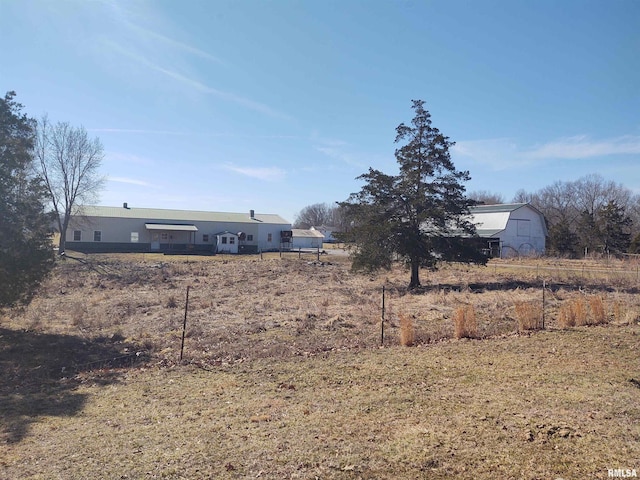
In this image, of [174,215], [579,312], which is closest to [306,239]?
[174,215]

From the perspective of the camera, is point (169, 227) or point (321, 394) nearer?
point (321, 394)

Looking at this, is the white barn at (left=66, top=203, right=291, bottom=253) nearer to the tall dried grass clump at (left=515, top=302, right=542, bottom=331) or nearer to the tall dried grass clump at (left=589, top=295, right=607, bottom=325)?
the tall dried grass clump at (left=515, top=302, right=542, bottom=331)

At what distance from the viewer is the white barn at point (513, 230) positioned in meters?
49.2

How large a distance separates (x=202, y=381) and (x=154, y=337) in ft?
16.4

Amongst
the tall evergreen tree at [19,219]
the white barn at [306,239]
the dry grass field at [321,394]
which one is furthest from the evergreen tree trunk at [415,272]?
the white barn at [306,239]

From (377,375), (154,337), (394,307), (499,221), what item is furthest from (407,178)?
(499,221)

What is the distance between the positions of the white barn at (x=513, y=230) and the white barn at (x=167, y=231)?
96.1 ft

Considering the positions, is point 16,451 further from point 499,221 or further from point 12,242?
point 499,221

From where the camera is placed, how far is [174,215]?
2525 inches

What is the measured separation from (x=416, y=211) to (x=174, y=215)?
46686mm

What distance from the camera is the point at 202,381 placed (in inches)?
321

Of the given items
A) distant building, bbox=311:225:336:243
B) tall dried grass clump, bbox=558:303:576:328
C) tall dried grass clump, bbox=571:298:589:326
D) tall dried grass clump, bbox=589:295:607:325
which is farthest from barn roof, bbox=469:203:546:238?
distant building, bbox=311:225:336:243

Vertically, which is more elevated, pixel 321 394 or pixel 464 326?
pixel 464 326

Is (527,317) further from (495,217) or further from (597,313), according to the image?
(495,217)
